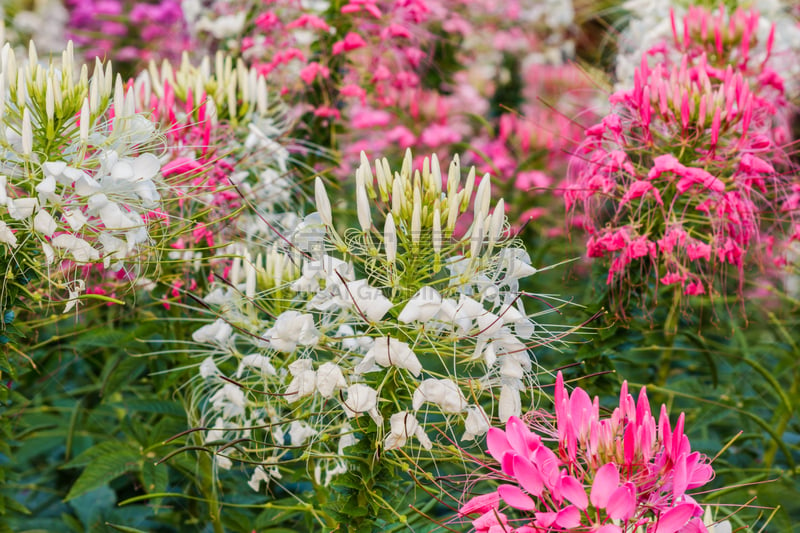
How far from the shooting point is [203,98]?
2287 millimetres

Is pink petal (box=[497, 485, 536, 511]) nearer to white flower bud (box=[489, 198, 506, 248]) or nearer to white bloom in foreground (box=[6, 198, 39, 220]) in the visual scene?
white flower bud (box=[489, 198, 506, 248])

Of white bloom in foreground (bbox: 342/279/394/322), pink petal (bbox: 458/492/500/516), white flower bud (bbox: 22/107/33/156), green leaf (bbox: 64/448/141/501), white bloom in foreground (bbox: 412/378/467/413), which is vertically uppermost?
white flower bud (bbox: 22/107/33/156)

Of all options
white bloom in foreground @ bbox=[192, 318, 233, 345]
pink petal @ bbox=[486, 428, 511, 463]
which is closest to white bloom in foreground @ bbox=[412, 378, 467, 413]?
pink petal @ bbox=[486, 428, 511, 463]

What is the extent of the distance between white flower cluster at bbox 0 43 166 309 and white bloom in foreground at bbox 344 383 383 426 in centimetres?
58

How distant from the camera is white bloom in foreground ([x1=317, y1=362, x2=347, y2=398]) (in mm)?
1422

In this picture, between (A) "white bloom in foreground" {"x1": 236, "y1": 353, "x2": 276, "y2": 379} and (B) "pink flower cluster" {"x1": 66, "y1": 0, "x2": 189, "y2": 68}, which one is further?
(B) "pink flower cluster" {"x1": 66, "y1": 0, "x2": 189, "y2": 68}

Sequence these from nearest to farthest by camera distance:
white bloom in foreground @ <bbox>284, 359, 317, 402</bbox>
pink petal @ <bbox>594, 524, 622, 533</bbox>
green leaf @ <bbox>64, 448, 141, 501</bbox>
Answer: pink petal @ <bbox>594, 524, 622, 533</bbox> → white bloom in foreground @ <bbox>284, 359, 317, 402</bbox> → green leaf @ <bbox>64, 448, 141, 501</bbox>

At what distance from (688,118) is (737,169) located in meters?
0.24

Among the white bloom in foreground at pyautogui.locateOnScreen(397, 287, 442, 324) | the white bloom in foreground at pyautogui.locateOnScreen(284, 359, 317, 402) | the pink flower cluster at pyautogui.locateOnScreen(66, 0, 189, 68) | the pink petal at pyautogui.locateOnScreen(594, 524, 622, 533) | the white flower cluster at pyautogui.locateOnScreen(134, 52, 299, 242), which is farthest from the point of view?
the pink flower cluster at pyautogui.locateOnScreen(66, 0, 189, 68)

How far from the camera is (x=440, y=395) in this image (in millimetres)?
1400

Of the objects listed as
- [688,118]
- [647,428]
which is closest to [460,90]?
[688,118]

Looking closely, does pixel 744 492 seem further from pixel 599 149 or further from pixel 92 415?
pixel 92 415

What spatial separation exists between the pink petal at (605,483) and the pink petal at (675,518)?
0.10m

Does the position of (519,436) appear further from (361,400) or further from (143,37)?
(143,37)
